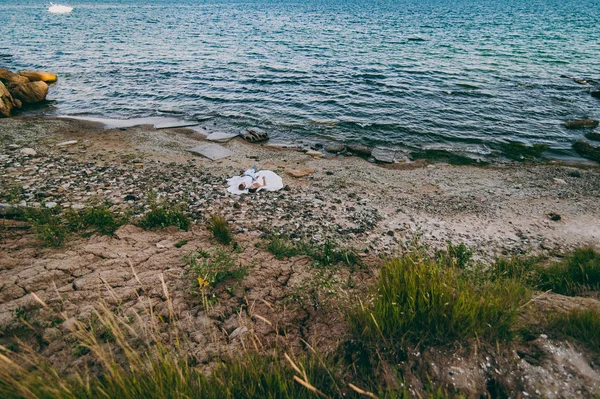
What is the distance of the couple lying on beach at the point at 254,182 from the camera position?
8461 mm

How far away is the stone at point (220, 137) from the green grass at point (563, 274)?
10922mm

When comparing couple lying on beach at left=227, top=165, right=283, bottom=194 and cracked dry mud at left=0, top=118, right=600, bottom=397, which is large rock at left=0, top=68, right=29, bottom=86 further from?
couple lying on beach at left=227, top=165, right=283, bottom=194

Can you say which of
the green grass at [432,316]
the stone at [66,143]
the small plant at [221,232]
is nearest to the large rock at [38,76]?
the stone at [66,143]

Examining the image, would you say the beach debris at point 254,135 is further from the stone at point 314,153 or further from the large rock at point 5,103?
the large rock at point 5,103

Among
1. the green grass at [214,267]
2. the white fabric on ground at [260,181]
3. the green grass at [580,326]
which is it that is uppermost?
the green grass at [580,326]

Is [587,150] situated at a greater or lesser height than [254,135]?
greater

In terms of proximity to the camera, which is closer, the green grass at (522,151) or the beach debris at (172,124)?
the green grass at (522,151)

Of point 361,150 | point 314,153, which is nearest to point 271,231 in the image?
point 314,153

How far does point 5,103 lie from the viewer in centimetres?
1484

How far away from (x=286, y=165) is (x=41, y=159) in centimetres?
772

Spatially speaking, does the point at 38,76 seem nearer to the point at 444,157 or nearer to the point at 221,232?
the point at 221,232

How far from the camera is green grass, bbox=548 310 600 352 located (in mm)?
3111

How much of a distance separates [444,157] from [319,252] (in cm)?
896

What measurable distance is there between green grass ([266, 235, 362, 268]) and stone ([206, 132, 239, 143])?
835 cm
